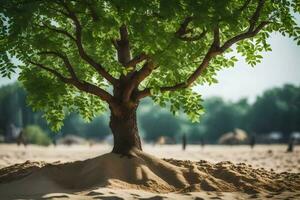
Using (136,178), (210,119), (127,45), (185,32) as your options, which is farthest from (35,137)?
(136,178)

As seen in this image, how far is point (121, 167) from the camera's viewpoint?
45.2 ft

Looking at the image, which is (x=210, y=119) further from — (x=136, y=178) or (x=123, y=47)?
(x=136, y=178)

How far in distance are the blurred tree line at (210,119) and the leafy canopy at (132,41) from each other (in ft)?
225

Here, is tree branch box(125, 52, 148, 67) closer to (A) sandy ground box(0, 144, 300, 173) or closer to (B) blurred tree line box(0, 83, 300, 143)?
(A) sandy ground box(0, 144, 300, 173)

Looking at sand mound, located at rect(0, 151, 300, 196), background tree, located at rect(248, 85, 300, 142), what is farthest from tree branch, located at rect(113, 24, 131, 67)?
background tree, located at rect(248, 85, 300, 142)

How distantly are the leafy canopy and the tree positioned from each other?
31 mm

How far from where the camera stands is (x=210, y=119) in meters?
109

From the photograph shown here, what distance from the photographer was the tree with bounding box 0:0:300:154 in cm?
1230

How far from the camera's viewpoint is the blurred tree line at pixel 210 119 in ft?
316

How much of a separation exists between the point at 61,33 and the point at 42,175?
5.09 m

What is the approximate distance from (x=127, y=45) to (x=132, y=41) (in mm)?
1910

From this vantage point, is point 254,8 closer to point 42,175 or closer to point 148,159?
point 148,159

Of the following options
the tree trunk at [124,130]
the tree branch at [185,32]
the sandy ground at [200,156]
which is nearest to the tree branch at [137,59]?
the tree branch at [185,32]

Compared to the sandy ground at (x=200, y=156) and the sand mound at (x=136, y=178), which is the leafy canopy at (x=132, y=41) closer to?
the sand mound at (x=136, y=178)
